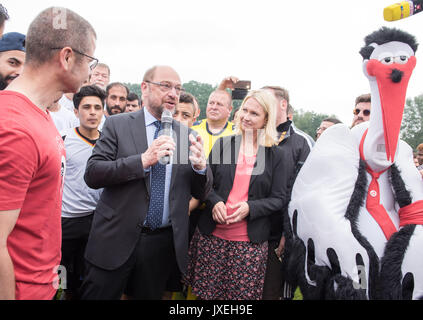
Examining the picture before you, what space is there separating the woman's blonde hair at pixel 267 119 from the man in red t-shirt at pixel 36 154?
1558 mm

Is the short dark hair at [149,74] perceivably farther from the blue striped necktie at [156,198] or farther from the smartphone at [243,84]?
the smartphone at [243,84]

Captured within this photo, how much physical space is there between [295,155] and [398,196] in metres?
0.98

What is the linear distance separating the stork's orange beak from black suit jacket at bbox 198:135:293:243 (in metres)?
0.86

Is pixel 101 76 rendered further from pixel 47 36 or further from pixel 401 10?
pixel 401 10

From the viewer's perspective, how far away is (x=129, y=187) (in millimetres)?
1952

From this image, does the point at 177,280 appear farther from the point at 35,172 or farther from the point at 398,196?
the point at 398,196

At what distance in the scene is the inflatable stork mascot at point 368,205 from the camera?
1676 millimetres

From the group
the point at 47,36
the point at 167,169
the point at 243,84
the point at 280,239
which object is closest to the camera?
the point at 47,36

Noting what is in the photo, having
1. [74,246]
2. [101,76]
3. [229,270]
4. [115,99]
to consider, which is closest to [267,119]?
[229,270]

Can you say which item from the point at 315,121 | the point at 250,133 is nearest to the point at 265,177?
the point at 250,133

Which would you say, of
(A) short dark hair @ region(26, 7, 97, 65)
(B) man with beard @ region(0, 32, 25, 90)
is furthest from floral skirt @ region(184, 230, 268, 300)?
(B) man with beard @ region(0, 32, 25, 90)

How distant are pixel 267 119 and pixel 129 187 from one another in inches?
53.2

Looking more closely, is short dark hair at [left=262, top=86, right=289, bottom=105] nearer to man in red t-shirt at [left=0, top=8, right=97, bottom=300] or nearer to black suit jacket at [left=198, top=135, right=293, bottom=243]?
black suit jacket at [left=198, top=135, right=293, bottom=243]

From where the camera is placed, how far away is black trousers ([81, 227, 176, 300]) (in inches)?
74.0
